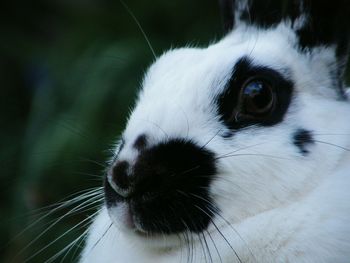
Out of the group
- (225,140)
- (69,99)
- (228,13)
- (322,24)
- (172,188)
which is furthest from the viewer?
(69,99)

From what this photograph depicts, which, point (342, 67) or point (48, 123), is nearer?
point (342, 67)

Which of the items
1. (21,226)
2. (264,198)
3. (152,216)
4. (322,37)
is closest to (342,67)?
(322,37)

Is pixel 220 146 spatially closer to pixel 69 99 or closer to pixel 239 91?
pixel 239 91

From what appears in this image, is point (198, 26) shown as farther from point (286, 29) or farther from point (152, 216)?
point (152, 216)

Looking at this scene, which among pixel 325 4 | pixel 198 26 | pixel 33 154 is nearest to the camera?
pixel 325 4

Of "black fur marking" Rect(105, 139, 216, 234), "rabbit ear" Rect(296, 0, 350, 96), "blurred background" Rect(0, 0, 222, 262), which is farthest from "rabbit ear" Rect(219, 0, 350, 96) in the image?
"blurred background" Rect(0, 0, 222, 262)

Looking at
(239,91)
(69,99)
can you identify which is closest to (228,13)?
(239,91)
